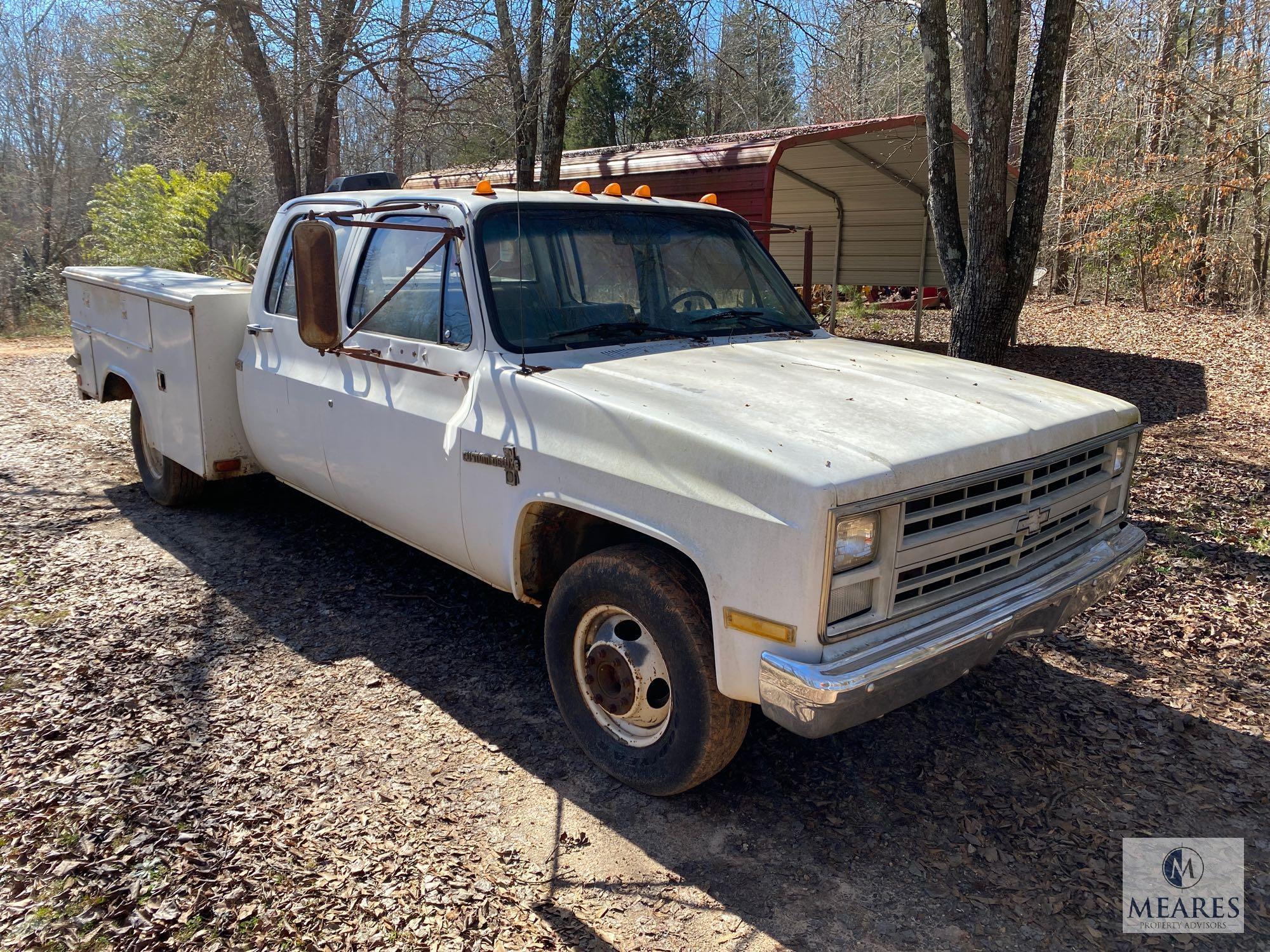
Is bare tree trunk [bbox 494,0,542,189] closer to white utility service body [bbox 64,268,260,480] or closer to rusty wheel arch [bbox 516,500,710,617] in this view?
white utility service body [bbox 64,268,260,480]

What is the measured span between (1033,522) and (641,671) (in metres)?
1.43

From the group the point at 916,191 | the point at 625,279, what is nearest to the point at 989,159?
the point at 625,279

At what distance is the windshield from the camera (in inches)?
154

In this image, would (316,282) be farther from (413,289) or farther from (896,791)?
(896,791)

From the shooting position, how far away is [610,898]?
2900mm

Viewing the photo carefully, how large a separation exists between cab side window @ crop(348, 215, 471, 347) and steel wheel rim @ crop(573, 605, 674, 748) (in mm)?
1294

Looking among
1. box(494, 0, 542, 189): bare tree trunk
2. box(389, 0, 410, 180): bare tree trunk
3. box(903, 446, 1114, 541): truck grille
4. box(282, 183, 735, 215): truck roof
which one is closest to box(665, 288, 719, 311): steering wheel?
box(282, 183, 735, 215): truck roof

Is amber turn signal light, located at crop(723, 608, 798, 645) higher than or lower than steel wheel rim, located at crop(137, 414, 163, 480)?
higher

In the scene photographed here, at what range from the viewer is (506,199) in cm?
405

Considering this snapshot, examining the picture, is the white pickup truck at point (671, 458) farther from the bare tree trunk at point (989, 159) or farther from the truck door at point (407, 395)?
the bare tree trunk at point (989, 159)

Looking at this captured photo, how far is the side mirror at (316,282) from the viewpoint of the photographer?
3.89 metres

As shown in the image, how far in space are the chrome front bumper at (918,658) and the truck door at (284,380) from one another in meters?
2.88

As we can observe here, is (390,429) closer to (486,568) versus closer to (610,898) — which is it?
(486,568)

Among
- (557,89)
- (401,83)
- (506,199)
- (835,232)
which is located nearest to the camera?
(506,199)
